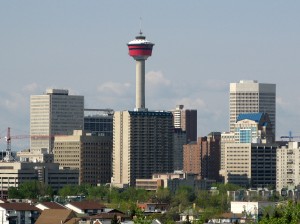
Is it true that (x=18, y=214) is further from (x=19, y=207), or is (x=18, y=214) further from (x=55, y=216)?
(x=55, y=216)

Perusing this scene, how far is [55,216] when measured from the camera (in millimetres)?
160375

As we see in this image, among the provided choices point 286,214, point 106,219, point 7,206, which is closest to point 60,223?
point 106,219

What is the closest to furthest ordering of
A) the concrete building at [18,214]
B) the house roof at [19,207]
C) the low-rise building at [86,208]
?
the concrete building at [18,214]
the house roof at [19,207]
the low-rise building at [86,208]

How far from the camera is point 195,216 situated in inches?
7343

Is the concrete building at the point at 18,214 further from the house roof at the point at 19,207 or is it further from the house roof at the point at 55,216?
the house roof at the point at 55,216

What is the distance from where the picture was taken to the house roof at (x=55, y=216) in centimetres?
15762

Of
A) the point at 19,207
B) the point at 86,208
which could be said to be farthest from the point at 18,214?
the point at 86,208

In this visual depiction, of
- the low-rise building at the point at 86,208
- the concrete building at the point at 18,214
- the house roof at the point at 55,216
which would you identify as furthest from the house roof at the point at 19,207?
the low-rise building at the point at 86,208

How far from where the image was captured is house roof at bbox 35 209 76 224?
157625 millimetres

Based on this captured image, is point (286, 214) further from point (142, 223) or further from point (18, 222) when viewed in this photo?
point (18, 222)

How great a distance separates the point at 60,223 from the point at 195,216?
114ft

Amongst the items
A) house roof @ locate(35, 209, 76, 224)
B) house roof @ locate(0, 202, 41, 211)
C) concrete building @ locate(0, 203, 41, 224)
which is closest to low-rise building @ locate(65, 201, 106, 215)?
house roof @ locate(0, 202, 41, 211)

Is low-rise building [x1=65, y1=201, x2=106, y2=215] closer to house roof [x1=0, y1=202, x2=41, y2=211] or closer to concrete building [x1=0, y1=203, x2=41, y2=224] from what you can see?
house roof [x1=0, y1=202, x2=41, y2=211]

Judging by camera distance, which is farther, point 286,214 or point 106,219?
point 106,219
